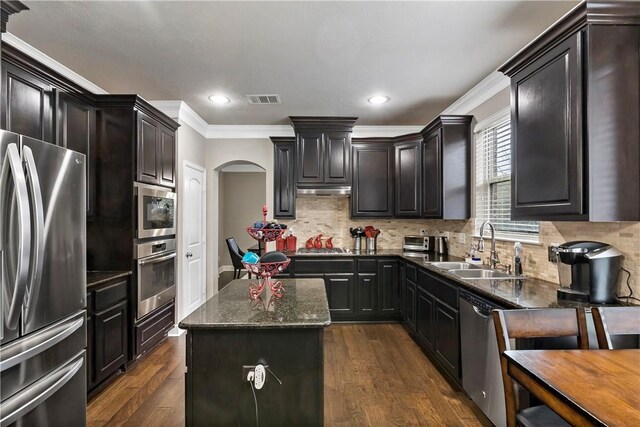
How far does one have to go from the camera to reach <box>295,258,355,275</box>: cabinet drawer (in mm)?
4094

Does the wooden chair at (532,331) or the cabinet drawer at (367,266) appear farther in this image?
the cabinet drawer at (367,266)

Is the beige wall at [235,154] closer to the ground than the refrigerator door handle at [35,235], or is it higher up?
higher up

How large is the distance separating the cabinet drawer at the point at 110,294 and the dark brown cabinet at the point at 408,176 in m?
3.28

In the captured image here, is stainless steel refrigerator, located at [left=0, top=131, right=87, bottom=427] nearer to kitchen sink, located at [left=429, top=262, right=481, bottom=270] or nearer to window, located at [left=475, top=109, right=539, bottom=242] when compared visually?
kitchen sink, located at [left=429, top=262, right=481, bottom=270]

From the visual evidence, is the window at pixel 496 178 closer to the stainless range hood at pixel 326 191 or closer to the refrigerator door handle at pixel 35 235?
the stainless range hood at pixel 326 191

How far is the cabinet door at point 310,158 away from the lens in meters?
4.33

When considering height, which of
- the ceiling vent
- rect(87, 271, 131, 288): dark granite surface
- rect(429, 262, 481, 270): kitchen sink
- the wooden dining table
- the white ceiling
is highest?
A: the white ceiling

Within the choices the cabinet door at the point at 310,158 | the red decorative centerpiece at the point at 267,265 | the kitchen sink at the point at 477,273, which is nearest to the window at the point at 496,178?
the kitchen sink at the point at 477,273

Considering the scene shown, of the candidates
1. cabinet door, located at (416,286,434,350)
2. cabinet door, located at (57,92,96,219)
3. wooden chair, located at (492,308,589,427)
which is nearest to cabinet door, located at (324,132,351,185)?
cabinet door, located at (416,286,434,350)

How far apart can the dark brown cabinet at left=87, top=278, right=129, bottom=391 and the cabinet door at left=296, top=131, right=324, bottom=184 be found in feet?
7.79

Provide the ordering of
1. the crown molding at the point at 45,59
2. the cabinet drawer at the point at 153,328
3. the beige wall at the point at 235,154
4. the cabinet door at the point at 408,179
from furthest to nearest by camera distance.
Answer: the beige wall at the point at 235,154 → the cabinet door at the point at 408,179 → the cabinet drawer at the point at 153,328 → the crown molding at the point at 45,59

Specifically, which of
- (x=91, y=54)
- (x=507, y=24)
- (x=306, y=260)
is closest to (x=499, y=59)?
(x=507, y=24)

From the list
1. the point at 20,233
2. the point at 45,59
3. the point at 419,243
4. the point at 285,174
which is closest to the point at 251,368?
the point at 20,233

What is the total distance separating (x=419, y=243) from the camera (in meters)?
4.57
